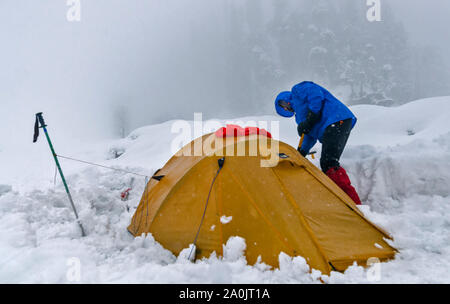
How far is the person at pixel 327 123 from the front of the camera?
3422 millimetres

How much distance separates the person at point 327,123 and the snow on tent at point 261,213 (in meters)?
0.68

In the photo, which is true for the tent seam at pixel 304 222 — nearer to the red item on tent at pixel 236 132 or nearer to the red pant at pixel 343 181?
the red item on tent at pixel 236 132

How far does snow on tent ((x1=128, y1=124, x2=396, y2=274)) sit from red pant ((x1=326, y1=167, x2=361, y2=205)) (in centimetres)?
62

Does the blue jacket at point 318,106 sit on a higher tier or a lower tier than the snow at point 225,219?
higher

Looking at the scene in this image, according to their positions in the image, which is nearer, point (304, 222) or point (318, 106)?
point (304, 222)

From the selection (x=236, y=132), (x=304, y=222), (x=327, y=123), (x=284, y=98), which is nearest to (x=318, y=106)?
(x=327, y=123)

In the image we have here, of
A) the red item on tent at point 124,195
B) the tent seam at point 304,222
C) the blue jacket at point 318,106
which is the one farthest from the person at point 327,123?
the red item on tent at point 124,195

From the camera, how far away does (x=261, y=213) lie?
2291 mm

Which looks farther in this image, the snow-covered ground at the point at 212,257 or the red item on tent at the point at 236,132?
the red item on tent at the point at 236,132

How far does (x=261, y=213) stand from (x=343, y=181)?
5.40ft

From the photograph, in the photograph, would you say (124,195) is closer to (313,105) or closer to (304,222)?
(304,222)
